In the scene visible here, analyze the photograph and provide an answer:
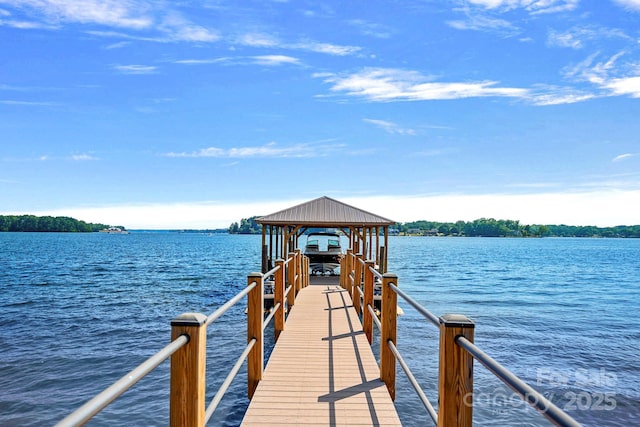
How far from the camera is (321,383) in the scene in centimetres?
475

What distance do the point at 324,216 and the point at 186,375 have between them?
16395 millimetres

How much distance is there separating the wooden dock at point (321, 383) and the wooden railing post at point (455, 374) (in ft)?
4.36

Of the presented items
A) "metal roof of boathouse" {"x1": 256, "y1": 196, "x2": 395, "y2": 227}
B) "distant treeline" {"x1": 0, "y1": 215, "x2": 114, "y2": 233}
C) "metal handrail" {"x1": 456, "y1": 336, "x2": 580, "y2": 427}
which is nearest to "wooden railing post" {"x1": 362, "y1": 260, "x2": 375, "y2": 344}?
"metal handrail" {"x1": 456, "y1": 336, "x2": 580, "y2": 427}

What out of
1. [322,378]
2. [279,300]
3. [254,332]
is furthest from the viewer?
[279,300]

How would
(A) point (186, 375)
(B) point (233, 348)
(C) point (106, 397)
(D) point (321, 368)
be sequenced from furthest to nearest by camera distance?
1. (B) point (233, 348)
2. (D) point (321, 368)
3. (A) point (186, 375)
4. (C) point (106, 397)

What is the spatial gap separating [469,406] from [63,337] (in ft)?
48.5

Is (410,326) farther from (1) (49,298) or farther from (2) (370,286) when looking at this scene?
(1) (49,298)

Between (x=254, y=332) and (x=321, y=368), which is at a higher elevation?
(x=254, y=332)

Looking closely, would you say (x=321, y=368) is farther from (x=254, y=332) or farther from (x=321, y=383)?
(x=254, y=332)

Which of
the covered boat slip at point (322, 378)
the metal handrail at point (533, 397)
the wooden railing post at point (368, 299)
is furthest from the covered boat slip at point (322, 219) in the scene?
the metal handrail at point (533, 397)

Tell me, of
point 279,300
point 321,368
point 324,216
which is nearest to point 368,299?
point 279,300

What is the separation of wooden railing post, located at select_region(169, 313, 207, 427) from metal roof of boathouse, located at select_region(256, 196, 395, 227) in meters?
15.4

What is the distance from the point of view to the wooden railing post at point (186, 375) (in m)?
2.54

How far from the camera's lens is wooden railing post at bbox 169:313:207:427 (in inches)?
100.0
